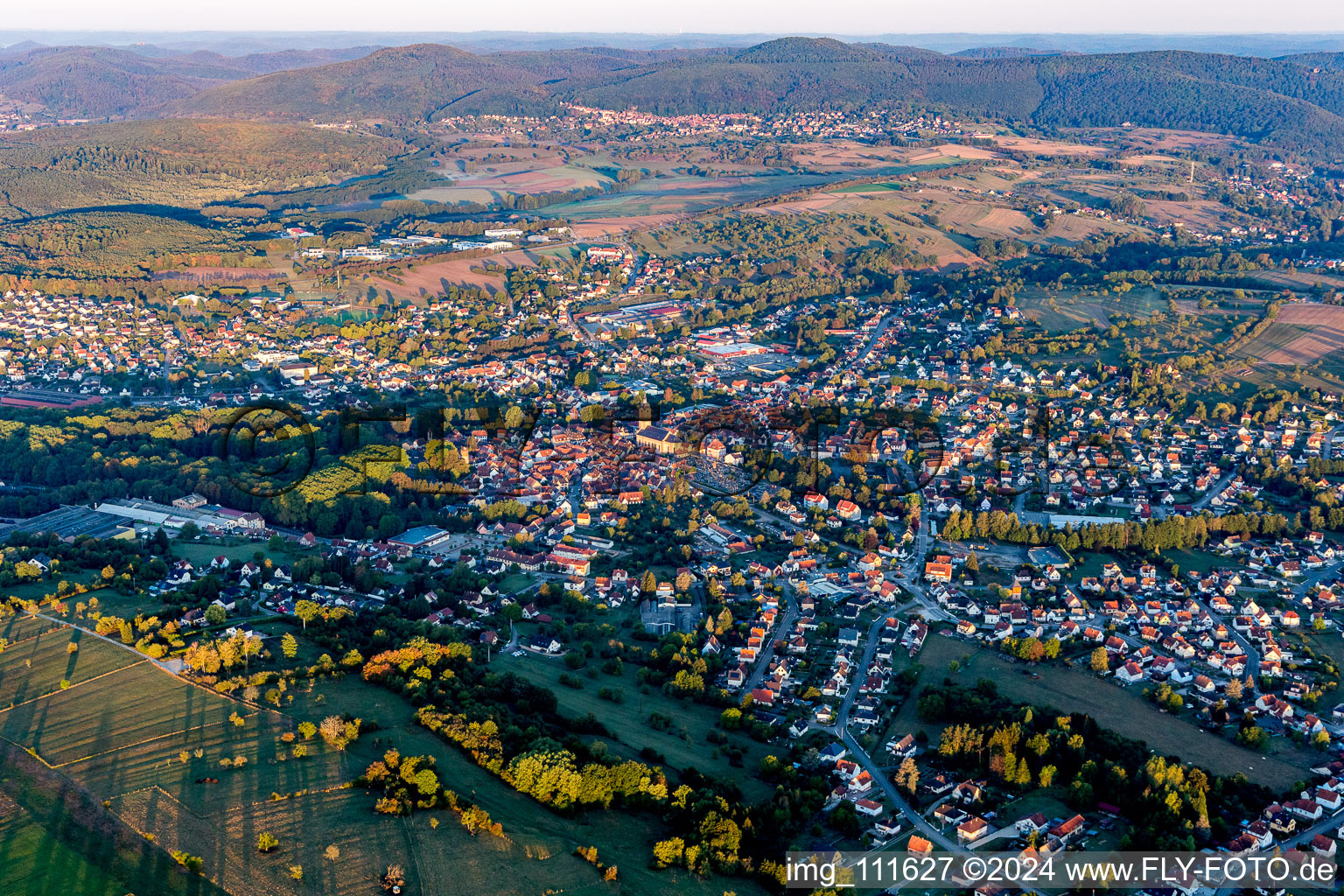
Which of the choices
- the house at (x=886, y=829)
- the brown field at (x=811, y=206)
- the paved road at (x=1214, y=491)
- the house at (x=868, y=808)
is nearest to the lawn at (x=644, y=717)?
the house at (x=868, y=808)

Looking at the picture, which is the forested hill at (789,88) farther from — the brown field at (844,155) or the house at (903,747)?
the house at (903,747)

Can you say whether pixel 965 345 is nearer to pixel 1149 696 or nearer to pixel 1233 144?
pixel 1149 696

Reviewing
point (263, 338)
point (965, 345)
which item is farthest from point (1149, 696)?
point (263, 338)

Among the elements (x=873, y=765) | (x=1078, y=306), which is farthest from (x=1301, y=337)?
(x=873, y=765)

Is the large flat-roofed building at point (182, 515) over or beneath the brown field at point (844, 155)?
beneath

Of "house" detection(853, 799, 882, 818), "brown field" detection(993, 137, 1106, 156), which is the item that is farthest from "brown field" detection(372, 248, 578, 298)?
"brown field" detection(993, 137, 1106, 156)

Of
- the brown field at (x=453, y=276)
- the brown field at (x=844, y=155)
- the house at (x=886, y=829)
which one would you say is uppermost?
the brown field at (x=844, y=155)

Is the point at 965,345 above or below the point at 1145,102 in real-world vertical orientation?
below
